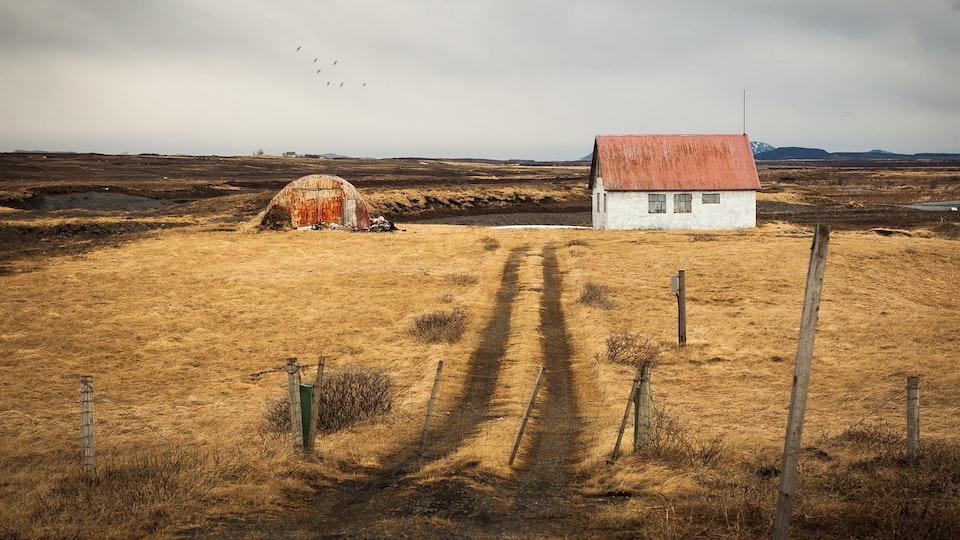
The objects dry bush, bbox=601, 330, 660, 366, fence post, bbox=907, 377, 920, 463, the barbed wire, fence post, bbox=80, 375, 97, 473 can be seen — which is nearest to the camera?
fence post, bbox=907, 377, 920, 463

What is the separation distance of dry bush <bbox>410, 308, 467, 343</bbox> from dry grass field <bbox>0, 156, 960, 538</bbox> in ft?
1.22

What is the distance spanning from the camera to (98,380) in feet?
66.3

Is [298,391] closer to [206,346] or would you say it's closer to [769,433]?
[769,433]

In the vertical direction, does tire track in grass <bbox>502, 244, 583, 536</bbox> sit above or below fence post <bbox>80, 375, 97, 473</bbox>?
below

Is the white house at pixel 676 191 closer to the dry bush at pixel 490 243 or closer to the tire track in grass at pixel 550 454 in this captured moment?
the dry bush at pixel 490 243

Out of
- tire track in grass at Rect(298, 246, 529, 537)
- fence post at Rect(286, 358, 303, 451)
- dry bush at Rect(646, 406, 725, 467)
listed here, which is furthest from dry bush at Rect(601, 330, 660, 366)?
fence post at Rect(286, 358, 303, 451)

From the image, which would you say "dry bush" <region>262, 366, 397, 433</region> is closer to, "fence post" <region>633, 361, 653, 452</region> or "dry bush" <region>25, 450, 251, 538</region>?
"dry bush" <region>25, 450, 251, 538</region>

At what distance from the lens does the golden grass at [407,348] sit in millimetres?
12398

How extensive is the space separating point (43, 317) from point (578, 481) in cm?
2098

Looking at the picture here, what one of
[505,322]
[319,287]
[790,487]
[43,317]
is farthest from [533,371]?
[43,317]

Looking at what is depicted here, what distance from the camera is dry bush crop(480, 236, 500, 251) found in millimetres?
41906

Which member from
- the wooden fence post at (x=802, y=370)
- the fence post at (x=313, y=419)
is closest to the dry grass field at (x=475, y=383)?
the fence post at (x=313, y=419)

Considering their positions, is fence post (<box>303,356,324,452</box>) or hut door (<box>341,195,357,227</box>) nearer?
fence post (<box>303,356,324,452</box>)

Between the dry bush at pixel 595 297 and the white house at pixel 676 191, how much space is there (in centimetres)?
2103
